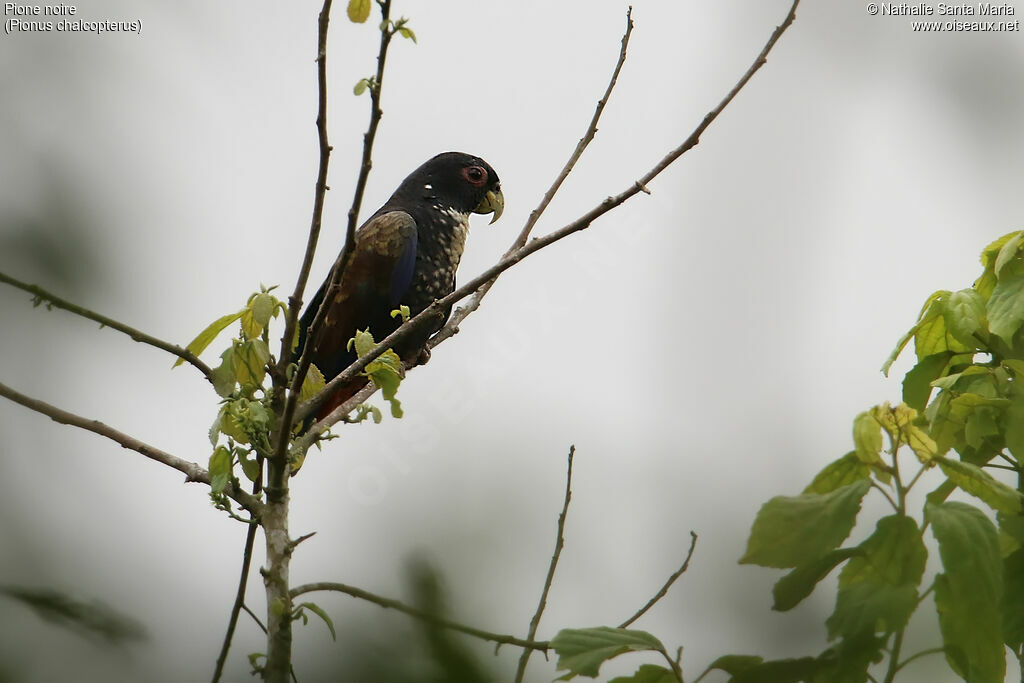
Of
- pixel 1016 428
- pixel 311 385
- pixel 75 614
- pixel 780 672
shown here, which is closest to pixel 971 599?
pixel 780 672

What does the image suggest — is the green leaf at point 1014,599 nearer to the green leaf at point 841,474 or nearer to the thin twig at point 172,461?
the green leaf at point 841,474

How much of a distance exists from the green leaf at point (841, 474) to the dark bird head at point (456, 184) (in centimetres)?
365

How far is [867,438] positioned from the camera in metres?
0.96

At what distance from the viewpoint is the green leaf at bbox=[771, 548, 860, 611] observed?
689 mm

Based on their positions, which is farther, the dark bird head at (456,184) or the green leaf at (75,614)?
the dark bird head at (456,184)

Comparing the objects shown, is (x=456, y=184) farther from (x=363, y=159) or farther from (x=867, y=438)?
(x=867, y=438)

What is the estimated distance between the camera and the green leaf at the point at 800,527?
737mm

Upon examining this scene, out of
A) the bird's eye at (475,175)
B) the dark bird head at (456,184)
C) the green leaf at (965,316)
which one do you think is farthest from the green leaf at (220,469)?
the bird's eye at (475,175)

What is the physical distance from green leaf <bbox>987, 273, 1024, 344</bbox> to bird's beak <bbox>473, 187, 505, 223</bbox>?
3.47 metres

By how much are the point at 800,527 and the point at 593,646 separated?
0.84 feet

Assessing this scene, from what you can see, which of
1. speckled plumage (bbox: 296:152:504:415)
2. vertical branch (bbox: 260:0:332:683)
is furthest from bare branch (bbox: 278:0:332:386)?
speckled plumage (bbox: 296:152:504:415)

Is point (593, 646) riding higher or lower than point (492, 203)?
lower

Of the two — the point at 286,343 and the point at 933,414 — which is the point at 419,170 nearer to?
the point at 286,343

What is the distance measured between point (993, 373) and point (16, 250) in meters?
1.20
